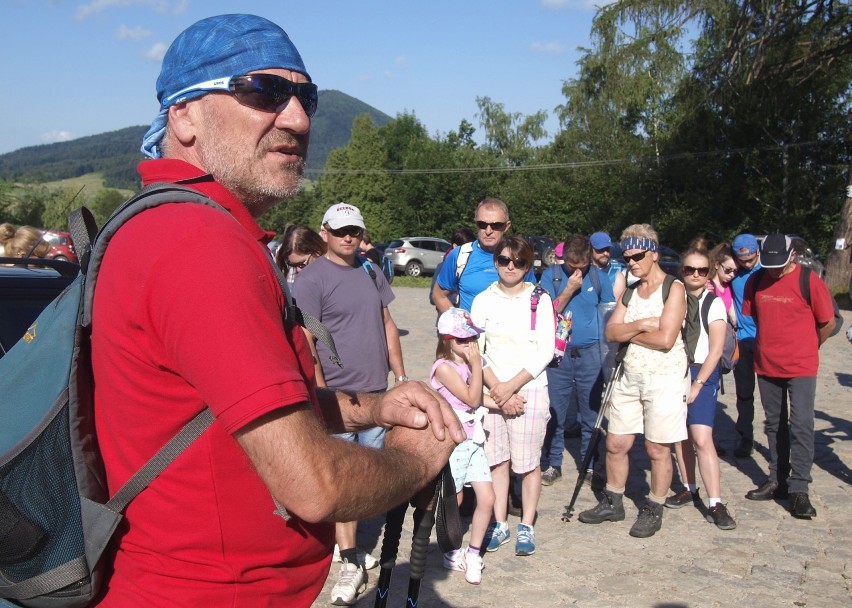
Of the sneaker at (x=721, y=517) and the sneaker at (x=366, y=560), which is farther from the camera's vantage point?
the sneaker at (x=721, y=517)

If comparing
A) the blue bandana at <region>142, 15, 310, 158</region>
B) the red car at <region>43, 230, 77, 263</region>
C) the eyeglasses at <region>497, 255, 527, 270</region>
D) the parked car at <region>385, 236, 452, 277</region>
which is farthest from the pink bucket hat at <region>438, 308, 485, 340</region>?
the parked car at <region>385, 236, 452, 277</region>

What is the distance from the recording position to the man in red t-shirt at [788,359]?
6.26 meters

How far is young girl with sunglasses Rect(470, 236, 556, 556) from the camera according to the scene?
5.61 m

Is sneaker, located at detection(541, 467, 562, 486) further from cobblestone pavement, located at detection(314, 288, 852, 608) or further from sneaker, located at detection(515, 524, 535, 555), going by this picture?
sneaker, located at detection(515, 524, 535, 555)

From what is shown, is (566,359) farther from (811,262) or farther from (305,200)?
(305,200)

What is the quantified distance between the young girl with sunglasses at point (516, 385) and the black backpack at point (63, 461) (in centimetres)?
422

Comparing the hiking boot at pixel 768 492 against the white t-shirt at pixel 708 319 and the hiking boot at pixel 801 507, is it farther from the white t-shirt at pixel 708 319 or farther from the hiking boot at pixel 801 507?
the white t-shirt at pixel 708 319

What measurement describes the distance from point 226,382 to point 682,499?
5.89m

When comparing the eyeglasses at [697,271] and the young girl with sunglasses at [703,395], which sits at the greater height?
the eyeglasses at [697,271]

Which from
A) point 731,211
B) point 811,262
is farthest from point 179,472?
point 731,211

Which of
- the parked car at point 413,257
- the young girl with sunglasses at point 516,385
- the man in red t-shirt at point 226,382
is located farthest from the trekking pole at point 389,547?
the parked car at point 413,257

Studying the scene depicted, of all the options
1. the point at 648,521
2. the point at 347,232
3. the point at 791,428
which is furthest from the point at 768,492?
the point at 347,232

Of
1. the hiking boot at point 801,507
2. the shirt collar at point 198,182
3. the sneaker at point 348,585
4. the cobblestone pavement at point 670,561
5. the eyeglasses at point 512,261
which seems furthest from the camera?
the hiking boot at point 801,507

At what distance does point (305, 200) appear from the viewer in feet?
211
